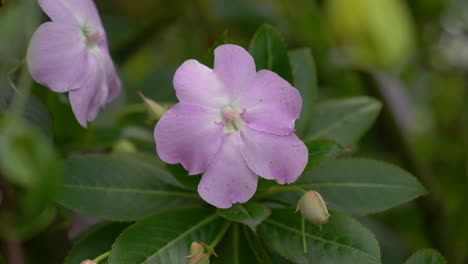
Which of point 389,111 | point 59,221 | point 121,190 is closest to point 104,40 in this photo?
point 121,190

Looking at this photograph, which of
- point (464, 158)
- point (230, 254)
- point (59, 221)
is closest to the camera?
point (230, 254)

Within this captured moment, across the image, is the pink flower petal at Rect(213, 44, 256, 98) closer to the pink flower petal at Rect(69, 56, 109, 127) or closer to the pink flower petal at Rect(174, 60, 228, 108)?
the pink flower petal at Rect(174, 60, 228, 108)

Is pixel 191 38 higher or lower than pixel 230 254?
lower

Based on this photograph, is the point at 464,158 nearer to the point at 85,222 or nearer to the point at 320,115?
the point at 320,115

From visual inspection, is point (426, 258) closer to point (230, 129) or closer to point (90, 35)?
point (230, 129)

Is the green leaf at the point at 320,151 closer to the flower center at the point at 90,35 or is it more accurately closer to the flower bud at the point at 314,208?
the flower bud at the point at 314,208

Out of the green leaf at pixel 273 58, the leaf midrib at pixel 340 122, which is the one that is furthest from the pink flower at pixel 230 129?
the leaf midrib at pixel 340 122

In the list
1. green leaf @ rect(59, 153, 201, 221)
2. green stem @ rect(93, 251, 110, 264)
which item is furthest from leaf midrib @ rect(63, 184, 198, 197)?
green stem @ rect(93, 251, 110, 264)
